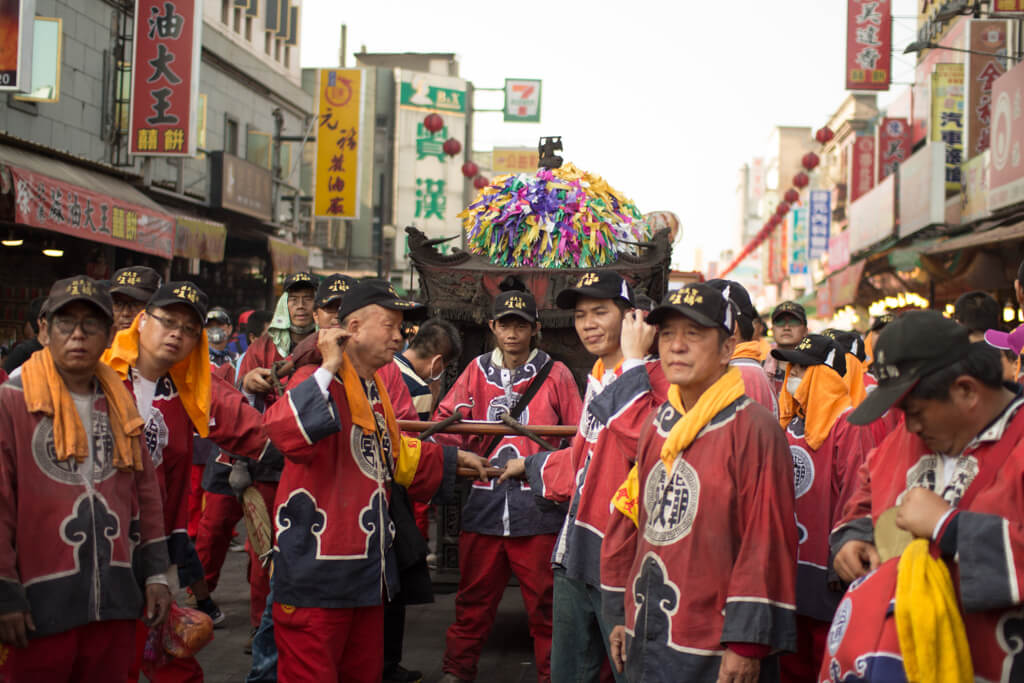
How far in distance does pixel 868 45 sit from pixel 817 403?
19.4 m

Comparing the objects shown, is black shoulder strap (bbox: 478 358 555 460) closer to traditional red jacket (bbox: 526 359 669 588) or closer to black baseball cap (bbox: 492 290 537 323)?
black baseball cap (bbox: 492 290 537 323)

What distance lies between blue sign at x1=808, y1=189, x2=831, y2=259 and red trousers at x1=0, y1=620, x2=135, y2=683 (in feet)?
116

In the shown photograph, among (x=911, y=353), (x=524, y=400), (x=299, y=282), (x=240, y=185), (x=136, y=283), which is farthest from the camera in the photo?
(x=240, y=185)

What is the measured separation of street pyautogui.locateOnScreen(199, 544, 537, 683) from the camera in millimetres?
6043

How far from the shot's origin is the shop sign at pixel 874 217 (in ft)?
70.2

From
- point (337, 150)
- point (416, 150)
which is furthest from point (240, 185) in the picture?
point (416, 150)

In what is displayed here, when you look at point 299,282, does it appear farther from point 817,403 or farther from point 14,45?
point 14,45

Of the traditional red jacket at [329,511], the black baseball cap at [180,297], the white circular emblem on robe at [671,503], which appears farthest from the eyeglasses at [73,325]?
the white circular emblem on robe at [671,503]

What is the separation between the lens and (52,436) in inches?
140

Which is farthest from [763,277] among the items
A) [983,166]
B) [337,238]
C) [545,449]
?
[545,449]

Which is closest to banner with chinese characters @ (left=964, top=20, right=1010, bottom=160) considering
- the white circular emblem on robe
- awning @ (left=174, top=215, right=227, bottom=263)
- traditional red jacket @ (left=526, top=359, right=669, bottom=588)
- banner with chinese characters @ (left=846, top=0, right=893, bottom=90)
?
banner with chinese characters @ (left=846, top=0, right=893, bottom=90)

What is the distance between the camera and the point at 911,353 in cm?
266

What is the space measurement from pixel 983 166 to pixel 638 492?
47.6 ft

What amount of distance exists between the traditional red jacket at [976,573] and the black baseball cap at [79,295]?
2794 mm
